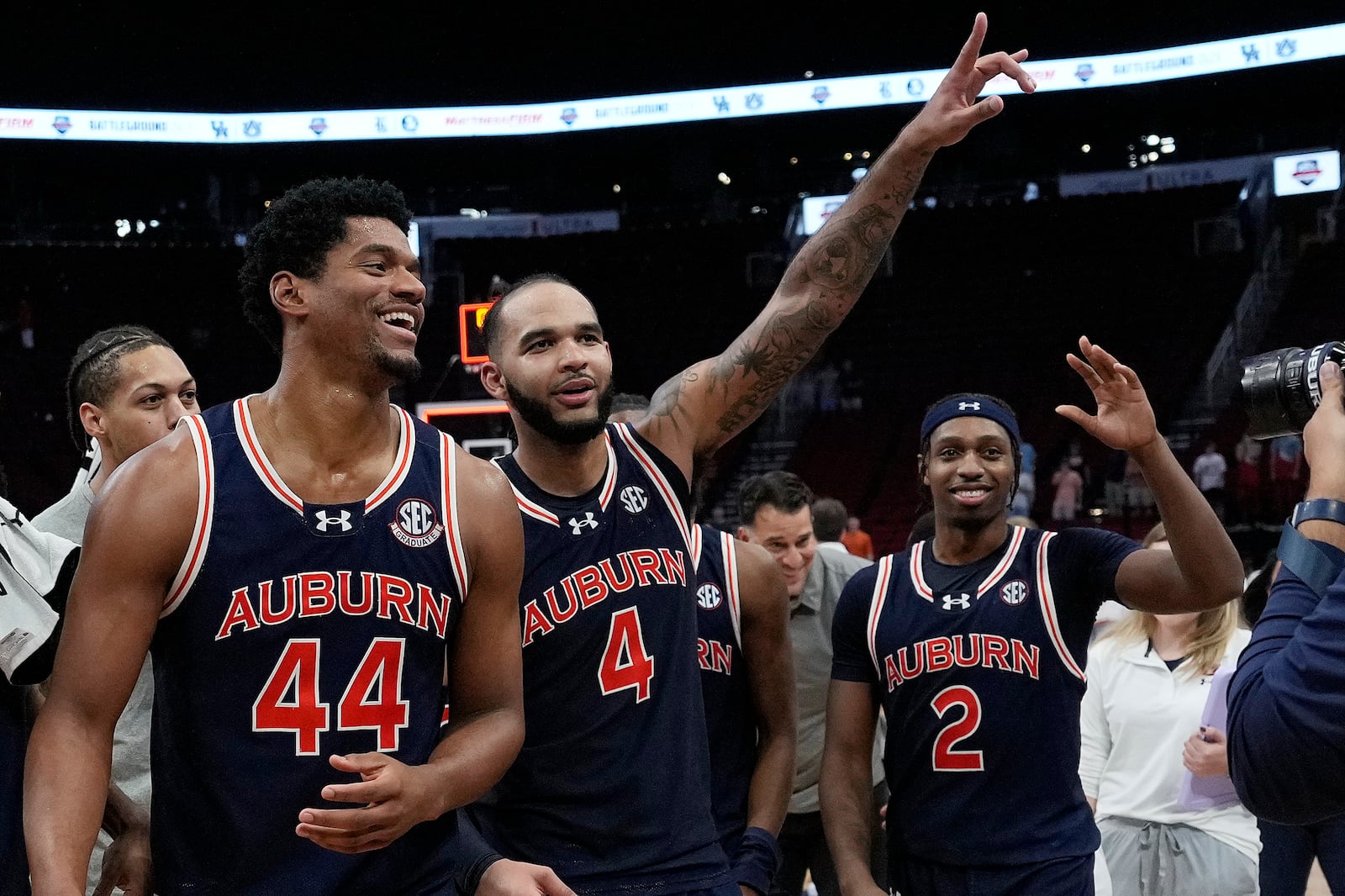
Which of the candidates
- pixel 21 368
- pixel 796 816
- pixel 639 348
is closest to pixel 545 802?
pixel 796 816

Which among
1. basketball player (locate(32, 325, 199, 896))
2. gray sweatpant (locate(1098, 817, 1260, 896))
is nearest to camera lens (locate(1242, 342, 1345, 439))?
gray sweatpant (locate(1098, 817, 1260, 896))

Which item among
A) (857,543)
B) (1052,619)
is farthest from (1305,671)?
(857,543)

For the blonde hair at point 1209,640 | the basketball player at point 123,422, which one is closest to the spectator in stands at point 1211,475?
the blonde hair at point 1209,640

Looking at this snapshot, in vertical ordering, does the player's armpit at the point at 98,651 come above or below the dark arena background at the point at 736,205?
below

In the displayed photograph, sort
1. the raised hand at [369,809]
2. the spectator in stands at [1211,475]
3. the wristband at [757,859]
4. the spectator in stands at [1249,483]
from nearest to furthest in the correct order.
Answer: the raised hand at [369,809] < the wristband at [757,859] < the spectator in stands at [1249,483] < the spectator in stands at [1211,475]

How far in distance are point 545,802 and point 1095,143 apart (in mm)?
21811

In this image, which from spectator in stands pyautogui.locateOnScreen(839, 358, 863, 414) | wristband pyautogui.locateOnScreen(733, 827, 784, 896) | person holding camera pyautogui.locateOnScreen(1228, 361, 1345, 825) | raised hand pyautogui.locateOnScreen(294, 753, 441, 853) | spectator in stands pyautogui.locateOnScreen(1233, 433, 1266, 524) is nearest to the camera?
person holding camera pyautogui.locateOnScreen(1228, 361, 1345, 825)

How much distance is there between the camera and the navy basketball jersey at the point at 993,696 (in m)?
3.21

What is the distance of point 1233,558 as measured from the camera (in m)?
3.06

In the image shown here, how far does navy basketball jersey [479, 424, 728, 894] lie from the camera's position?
8.85ft

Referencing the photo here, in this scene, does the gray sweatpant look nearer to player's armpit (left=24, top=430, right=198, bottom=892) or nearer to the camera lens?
the camera lens

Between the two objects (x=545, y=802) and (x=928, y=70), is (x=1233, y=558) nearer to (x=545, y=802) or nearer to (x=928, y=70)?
(x=545, y=802)

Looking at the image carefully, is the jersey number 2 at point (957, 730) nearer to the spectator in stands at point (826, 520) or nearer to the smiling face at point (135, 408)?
the smiling face at point (135, 408)

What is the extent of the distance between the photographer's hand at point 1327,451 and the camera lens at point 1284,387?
42 millimetres
